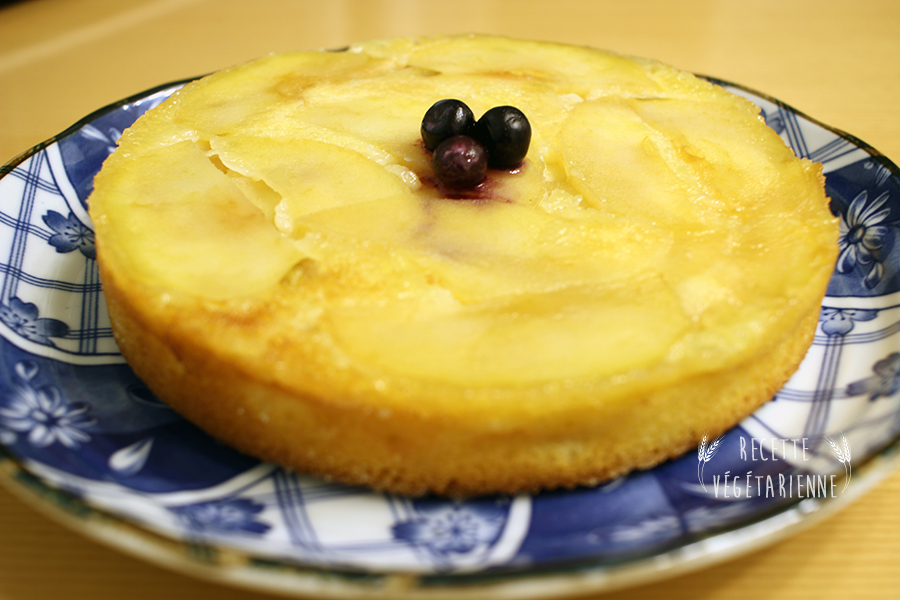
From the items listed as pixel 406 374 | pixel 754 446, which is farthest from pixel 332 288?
pixel 754 446

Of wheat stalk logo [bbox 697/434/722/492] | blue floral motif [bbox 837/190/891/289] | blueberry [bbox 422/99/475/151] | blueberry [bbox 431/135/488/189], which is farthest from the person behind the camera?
blue floral motif [bbox 837/190/891/289]

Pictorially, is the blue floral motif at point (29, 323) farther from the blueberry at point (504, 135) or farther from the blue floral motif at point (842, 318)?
the blue floral motif at point (842, 318)

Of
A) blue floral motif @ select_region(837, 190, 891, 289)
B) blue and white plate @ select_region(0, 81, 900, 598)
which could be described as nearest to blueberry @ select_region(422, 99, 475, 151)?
blue and white plate @ select_region(0, 81, 900, 598)

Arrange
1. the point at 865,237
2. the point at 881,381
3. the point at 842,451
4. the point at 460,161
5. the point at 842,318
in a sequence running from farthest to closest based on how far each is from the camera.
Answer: the point at 865,237, the point at 842,318, the point at 460,161, the point at 881,381, the point at 842,451

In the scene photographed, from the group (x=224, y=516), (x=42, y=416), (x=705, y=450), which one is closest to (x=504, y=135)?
(x=705, y=450)

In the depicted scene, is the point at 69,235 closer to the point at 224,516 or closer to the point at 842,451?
the point at 224,516

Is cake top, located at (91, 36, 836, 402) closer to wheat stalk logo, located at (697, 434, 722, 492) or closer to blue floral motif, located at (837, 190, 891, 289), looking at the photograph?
wheat stalk logo, located at (697, 434, 722, 492)

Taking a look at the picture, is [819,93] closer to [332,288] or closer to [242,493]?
[332,288]
